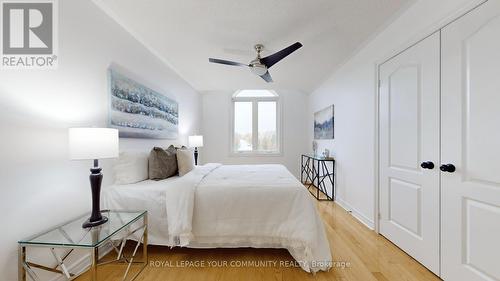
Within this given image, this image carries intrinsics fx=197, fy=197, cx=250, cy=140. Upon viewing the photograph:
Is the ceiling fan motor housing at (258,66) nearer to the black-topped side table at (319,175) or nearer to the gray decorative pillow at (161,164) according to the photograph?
the gray decorative pillow at (161,164)

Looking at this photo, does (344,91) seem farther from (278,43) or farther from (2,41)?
(2,41)

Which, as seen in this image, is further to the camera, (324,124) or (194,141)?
(324,124)

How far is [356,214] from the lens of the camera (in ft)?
9.41

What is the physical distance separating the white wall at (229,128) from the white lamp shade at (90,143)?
12.9 ft

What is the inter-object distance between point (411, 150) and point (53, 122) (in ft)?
10.1

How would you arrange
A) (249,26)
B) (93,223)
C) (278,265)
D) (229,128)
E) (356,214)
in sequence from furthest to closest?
(229,128), (356,214), (249,26), (278,265), (93,223)

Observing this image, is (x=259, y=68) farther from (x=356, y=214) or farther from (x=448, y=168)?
(x=356, y=214)

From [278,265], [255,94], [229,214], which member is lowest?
[278,265]

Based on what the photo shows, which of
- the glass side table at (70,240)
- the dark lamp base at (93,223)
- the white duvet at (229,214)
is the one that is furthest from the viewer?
the white duvet at (229,214)

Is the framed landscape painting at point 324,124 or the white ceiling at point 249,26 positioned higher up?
the white ceiling at point 249,26

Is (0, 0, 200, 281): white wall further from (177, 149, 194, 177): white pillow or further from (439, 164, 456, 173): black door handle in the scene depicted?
(439, 164, 456, 173): black door handle

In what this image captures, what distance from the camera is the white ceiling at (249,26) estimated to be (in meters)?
1.93

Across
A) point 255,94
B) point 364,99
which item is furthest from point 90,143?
point 255,94

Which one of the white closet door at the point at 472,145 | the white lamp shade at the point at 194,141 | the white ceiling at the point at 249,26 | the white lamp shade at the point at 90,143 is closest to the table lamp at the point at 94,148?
the white lamp shade at the point at 90,143
